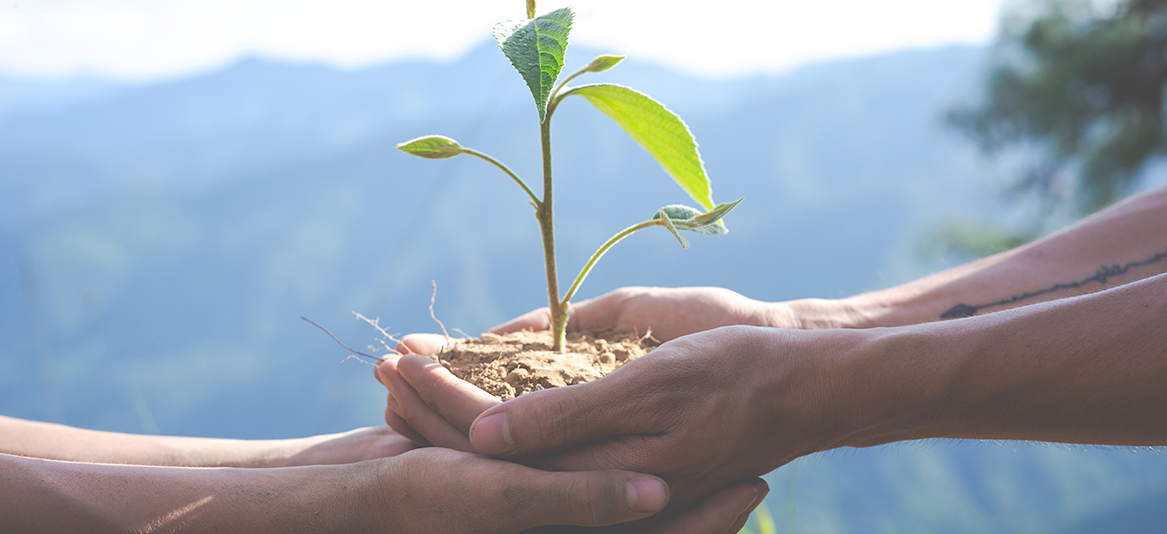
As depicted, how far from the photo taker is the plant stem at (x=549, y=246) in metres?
0.72

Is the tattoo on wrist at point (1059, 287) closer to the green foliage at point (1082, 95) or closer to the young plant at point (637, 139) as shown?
the young plant at point (637, 139)

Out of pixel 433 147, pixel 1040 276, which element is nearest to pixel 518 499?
pixel 433 147

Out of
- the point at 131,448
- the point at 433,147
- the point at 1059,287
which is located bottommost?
the point at 131,448

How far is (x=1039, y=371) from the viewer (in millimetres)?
601

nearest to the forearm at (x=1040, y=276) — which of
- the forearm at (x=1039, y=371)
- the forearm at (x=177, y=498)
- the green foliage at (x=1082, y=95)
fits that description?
the forearm at (x=1039, y=371)

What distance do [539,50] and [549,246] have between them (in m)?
0.25

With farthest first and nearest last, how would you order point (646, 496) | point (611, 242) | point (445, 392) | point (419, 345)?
point (419, 345) → point (611, 242) → point (445, 392) → point (646, 496)

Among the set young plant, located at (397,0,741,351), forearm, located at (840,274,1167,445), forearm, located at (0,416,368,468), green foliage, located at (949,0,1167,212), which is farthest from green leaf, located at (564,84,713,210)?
green foliage, located at (949,0,1167,212)

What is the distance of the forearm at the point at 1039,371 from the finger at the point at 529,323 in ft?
1.54

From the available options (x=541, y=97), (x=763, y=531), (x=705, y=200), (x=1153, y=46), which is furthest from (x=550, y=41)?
(x=1153, y=46)

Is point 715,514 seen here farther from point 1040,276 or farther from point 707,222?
point 1040,276

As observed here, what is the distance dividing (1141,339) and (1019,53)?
397cm

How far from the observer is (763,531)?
1167 mm

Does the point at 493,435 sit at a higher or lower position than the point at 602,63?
lower
